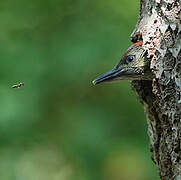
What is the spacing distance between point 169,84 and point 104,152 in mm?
2296

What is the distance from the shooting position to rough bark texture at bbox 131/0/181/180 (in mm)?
3217

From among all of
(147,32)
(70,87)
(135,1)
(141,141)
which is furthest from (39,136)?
(147,32)

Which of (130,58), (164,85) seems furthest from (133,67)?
(164,85)

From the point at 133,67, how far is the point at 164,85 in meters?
0.54

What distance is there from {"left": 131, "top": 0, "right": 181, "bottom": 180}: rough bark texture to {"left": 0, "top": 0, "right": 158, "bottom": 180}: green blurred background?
185cm

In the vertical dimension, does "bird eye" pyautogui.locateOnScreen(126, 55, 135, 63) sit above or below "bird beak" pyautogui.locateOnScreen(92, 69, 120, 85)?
above

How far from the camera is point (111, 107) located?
5.77 metres

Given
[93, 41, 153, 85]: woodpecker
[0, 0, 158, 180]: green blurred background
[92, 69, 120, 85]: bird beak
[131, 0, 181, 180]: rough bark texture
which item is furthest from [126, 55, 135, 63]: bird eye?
[0, 0, 158, 180]: green blurred background

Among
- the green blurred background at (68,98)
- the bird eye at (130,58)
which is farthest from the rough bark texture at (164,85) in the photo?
the green blurred background at (68,98)

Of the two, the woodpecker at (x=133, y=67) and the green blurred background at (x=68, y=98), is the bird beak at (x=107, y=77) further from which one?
the green blurred background at (x=68, y=98)

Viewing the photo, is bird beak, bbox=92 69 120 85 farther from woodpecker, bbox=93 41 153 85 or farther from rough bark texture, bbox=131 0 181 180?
rough bark texture, bbox=131 0 181 180

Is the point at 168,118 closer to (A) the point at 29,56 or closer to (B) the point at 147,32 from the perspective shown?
(B) the point at 147,32

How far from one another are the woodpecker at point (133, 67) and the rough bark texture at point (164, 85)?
4.7 inches

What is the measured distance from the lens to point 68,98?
18.5 feet
